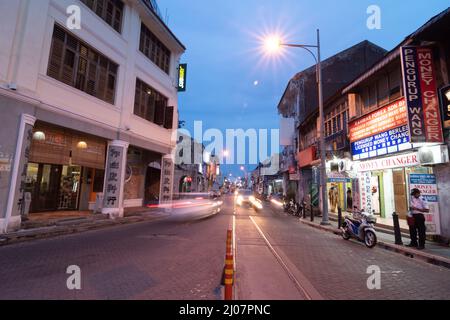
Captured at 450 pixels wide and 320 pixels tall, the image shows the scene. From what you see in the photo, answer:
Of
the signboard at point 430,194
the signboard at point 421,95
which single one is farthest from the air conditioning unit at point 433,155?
the signboard at point 430,194

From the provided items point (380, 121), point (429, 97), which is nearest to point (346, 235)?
point (429, 97)

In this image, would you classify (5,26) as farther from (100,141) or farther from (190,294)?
(190,294)

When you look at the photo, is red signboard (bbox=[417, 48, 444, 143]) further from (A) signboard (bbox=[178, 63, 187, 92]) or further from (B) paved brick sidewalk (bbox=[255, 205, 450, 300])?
(A) signboard (bbox=[178, 63, 187, 92])

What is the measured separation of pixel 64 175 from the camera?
53.3 feet

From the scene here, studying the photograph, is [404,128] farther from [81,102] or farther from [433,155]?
[81,102]

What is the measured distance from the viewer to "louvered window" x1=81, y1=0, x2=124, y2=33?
14328 mm

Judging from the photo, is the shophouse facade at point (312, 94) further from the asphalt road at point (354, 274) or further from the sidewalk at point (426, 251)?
the asphalt road at point (354, 274)

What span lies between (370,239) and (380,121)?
672 centimetres

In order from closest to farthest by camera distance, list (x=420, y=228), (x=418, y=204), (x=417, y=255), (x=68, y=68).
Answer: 1. (x=417, y=255)
2. (x=420, y=228)
3. (x=418, y=204)
4. (x=68, y=68)

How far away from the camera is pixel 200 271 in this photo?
588 centimetres

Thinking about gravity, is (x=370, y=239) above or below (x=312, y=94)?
below
